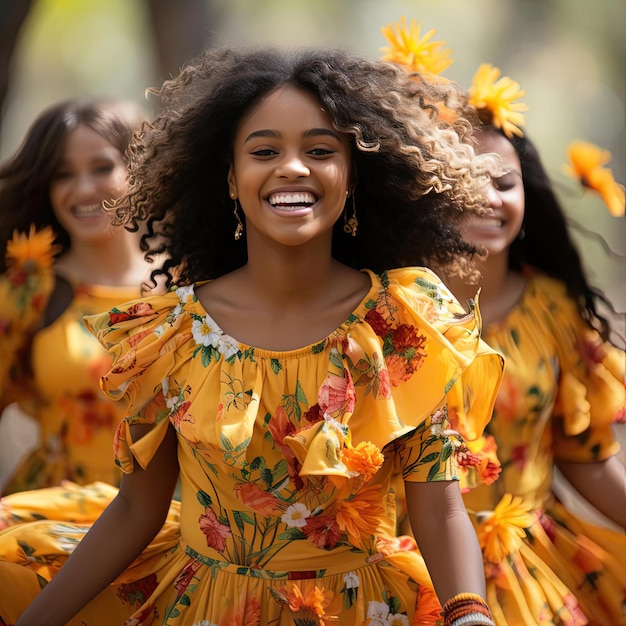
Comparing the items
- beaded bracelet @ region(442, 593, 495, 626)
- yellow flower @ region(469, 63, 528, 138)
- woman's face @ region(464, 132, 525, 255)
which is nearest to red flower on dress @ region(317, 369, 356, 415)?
beaded bracelet @ region(442, 593, 495, 626)

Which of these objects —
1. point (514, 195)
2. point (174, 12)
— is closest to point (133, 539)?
point (514, 195)

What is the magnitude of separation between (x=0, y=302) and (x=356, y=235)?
65.9 inches

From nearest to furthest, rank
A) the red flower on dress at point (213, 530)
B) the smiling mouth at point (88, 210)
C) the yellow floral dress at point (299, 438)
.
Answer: the yellow floral dress at point (299, 438), the red flower on dress at point (213, 530), the smiling mouth at point (88, 210)

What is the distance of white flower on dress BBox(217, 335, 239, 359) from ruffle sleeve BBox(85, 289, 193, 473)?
0.26ft

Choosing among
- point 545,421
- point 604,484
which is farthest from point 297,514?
point 604,484

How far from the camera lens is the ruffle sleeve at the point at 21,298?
3.85 metres

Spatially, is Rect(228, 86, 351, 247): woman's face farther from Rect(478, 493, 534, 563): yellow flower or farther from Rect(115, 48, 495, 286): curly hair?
Rect(478, 493, 534, 563): yellow flower

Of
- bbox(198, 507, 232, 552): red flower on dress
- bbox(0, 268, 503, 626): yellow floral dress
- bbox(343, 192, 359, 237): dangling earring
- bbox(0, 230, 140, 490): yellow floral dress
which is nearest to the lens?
bbox(0, 268, 503, 626): yellow floral dress

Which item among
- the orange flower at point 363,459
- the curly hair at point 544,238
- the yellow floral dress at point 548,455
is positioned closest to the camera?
the orange flower at point 363,459

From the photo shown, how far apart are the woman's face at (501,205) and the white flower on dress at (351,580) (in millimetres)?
1190

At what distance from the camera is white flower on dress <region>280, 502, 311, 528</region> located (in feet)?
Result: 8.13

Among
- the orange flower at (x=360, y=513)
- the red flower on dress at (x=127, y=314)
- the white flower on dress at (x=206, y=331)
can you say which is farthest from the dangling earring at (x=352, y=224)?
the orange flower at (x=360, y=513)

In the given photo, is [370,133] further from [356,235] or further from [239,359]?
[239,359]

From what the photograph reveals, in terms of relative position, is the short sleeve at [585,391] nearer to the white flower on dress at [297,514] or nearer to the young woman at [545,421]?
the young woman at [545,421]
